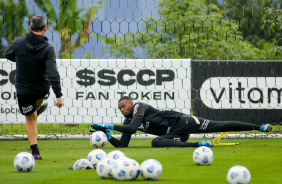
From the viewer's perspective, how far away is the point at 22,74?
18.9 feet

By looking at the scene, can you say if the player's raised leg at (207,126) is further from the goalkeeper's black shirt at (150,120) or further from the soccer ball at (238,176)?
the soccer ball at (238,176)

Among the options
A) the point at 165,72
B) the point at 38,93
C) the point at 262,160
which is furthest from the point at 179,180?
the point at 165,72

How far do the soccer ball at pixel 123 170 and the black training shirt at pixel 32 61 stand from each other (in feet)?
6.96

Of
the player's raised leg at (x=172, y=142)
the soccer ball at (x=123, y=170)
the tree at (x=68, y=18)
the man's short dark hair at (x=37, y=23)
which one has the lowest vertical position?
the player's raised leg at (x=172, y=142)

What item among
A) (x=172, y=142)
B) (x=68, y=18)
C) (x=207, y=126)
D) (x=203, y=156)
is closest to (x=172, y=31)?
(x=207, y=126)

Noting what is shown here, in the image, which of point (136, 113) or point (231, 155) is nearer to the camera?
point (231, 155)

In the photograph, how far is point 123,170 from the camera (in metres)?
3.81

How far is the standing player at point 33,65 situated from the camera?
569 centimetres

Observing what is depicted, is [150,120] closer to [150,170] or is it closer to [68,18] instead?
[150,170]

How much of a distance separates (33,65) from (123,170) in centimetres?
241

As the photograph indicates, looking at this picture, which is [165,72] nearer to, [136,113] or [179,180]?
[136,113]

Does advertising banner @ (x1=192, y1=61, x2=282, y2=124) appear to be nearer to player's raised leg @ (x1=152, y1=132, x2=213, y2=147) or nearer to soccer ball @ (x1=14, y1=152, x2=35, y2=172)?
player's raised leg @ (x1=152, y1=132, x2=213, y2=147)

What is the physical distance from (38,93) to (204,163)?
2.19m

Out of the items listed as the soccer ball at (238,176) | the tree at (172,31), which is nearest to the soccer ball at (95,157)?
the soccer ball at (238,176)
